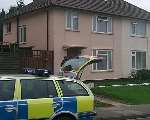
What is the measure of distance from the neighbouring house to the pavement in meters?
9.96

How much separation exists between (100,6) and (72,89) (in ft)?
69.8


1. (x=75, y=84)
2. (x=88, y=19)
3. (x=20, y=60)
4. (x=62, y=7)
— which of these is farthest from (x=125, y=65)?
(x=75, y=84)

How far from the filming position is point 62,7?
94.0 feet

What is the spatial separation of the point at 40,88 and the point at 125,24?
76.8ft

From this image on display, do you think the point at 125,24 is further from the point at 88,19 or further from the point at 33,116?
the point at 33,116

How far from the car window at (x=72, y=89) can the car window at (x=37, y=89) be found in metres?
0.30

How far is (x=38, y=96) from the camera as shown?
10.2 metres

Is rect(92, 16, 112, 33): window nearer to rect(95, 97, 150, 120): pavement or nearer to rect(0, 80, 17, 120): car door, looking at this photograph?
rect(95, 97, 150, 120): pavement

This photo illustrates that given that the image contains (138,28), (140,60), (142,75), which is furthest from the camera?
(140,60)

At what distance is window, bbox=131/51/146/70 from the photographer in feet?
112

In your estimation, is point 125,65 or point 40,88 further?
point 125,65

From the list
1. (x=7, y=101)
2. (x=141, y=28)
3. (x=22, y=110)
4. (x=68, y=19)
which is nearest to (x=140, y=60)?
(x=141, y=28)

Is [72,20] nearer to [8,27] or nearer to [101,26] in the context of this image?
[101,26]

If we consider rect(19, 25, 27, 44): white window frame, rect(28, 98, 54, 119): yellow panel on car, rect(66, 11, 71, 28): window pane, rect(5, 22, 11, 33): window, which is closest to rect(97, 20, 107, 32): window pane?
rect(66, 11, 71, 28): window pane
